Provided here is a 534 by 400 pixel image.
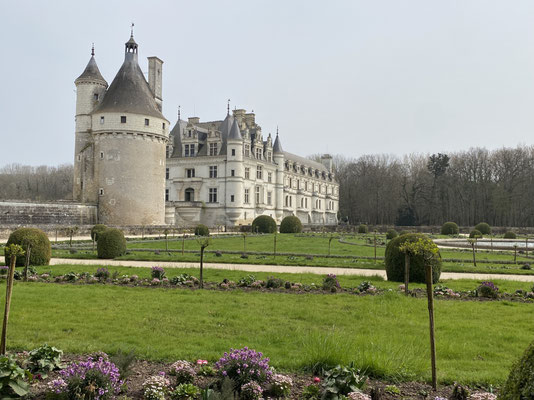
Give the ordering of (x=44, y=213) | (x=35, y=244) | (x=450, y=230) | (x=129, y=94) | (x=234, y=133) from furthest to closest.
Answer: (x=234, y=133), (x=450, y=230), (x=129, y=94), (x=44, y=213), (x=35, y=244)

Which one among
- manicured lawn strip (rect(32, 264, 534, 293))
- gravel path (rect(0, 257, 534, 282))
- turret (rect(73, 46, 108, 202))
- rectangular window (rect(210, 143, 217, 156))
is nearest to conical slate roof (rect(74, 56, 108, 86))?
turret (rect(73, 46, 108, 202))

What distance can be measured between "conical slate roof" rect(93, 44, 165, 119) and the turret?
2.71 m

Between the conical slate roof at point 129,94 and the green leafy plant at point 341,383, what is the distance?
109ft

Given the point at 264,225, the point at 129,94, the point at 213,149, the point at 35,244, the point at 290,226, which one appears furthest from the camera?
the point at 213,149

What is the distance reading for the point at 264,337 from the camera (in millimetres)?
6000

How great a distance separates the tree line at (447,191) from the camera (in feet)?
190

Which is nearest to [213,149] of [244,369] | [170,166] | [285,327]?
[170,166]

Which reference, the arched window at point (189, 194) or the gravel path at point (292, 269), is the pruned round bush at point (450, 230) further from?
the gravel path at point (292, 269)

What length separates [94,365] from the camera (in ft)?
13.5

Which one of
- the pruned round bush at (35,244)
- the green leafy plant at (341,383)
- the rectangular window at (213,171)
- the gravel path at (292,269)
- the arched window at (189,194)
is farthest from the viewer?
the arched window at (189,194)

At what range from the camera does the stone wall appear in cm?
2900

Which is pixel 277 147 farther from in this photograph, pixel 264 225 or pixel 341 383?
pixel 341 383

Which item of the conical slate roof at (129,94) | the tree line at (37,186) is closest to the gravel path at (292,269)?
the conical slate roof at (129,94)

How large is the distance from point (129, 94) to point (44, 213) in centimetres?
1086
